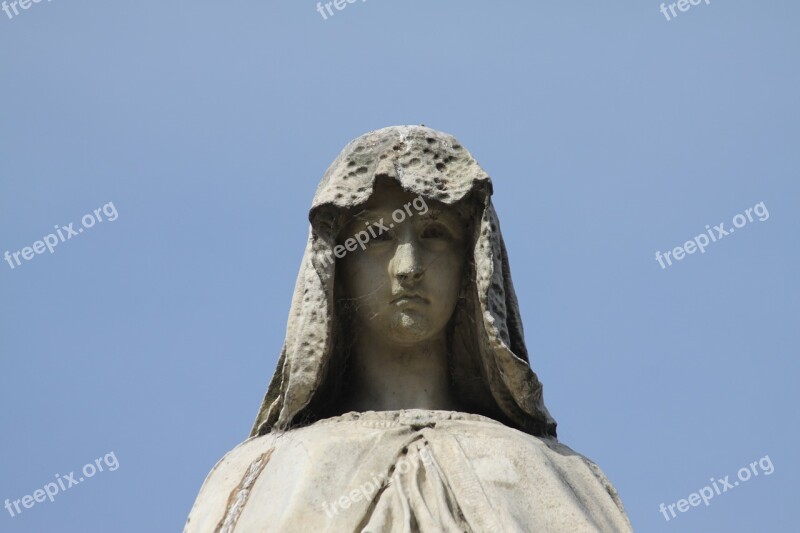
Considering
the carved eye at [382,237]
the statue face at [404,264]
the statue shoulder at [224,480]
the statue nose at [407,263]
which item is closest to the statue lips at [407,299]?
the statue face at [404,264]

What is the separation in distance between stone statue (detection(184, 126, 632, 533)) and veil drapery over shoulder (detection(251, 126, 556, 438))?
1 cm

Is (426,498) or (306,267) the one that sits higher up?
(306,267)

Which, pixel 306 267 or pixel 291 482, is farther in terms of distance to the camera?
pixel 306 267

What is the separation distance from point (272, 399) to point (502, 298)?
158 cm

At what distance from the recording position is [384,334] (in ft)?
48.1

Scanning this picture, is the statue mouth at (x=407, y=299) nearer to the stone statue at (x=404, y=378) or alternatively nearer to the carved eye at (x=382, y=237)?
the stone statue at (x=404, y=378)

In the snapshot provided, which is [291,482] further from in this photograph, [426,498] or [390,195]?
[390,195]

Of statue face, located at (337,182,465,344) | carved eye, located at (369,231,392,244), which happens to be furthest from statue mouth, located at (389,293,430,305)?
carved eye, located at (369,231,392,244)

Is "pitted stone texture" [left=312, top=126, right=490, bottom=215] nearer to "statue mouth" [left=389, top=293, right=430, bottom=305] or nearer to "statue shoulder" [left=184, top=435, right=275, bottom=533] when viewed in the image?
"statue mouth" [left=389, top=293, right=430, bottom=305]

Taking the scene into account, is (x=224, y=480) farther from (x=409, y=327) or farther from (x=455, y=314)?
(x=455, y=314)

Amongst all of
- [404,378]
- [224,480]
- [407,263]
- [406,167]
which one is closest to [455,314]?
[404,378]

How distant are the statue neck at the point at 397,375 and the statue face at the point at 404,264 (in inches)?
7.9

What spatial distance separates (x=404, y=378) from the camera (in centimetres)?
1482

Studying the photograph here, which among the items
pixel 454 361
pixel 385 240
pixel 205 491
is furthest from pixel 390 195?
pixel 205 491
